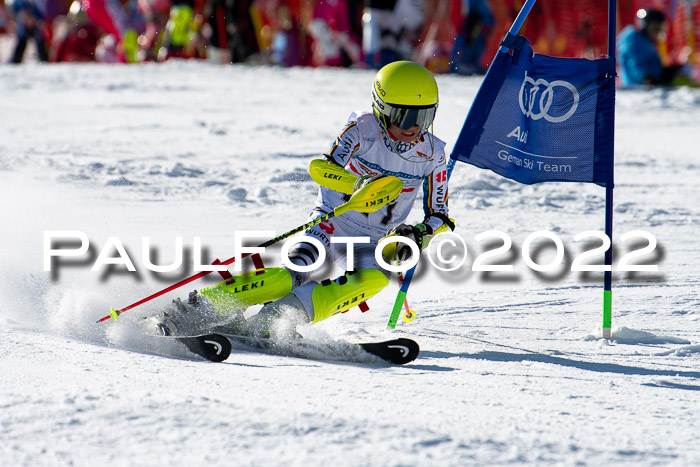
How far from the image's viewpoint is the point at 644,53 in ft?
43.5

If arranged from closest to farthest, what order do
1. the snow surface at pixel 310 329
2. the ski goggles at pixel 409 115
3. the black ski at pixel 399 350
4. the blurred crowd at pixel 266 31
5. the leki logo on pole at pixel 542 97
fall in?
the snow surface at pixel 310 329, the black ski at pixel 399 350, the ski goggles at pixel 409 115, the leki logo on pole at pixel 542 97, the blurred crowd at pixel 266 31

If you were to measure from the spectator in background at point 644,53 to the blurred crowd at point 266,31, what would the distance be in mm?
2666

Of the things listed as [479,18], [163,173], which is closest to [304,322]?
[163,173]

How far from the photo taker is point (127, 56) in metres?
19.9

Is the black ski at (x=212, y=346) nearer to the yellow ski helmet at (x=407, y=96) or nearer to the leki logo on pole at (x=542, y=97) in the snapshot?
the yellow ski helmet at (x=407, y=96)

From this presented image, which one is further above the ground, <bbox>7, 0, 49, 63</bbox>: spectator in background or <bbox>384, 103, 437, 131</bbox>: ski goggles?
<bbox>7, 0, 49, 63</bbox>: spectator in background

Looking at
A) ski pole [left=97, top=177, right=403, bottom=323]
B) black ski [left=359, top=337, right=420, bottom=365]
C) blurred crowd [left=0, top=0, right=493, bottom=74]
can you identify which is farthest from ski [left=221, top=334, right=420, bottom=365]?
blurred crowd [left=0, top=0, right=493, bottom=74]

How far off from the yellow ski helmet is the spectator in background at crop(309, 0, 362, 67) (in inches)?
470

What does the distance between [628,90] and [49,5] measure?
12940 mm

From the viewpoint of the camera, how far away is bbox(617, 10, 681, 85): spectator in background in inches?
509

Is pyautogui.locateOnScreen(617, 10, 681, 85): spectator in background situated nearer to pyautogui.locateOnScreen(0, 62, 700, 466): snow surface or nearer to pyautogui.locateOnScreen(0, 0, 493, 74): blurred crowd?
pyautogui.locateOnScreen(0, 62, 700, 466): snow surface

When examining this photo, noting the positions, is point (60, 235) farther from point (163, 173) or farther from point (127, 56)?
point (127, 56)

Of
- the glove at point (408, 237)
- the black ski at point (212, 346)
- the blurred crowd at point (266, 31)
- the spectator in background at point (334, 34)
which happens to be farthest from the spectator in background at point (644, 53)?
the black ski at point (212, 346)

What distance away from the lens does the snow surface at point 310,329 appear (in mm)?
2859
